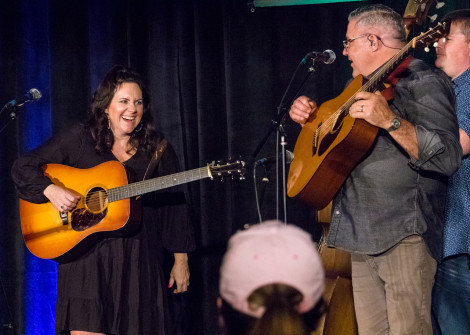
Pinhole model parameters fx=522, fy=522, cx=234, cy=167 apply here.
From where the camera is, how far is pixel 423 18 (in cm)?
321

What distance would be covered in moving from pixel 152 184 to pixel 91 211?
42 cm

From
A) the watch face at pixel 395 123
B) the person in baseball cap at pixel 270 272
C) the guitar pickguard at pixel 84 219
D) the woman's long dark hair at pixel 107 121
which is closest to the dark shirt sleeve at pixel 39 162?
the woman's long dark hair at pixel 107 121

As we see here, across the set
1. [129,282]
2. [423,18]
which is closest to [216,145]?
[129,282]

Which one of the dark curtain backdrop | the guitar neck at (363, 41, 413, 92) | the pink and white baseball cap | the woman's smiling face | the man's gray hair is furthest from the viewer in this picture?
the dark curtain backdrop

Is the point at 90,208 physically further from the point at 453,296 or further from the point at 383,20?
the point at 453,296

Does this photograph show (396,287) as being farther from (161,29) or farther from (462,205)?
(161,29)

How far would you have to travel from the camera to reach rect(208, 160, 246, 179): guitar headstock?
3.08 meters

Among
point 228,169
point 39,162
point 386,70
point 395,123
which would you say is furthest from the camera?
point 39,162

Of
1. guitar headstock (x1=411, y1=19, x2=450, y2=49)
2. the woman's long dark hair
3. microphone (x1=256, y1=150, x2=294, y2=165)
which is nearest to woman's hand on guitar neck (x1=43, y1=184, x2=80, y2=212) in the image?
the woman's long dark hair

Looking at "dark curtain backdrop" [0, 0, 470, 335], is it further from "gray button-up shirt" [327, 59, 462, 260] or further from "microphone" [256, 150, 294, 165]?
"gray button-up shirt" [327, 59, 462, 260]

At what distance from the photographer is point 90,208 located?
10.5 ft

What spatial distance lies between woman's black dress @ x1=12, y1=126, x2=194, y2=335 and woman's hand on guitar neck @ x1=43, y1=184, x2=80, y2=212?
5cm

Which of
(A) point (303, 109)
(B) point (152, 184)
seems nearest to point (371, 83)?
(A) point (303, 109)

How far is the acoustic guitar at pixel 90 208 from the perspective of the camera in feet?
10.0
